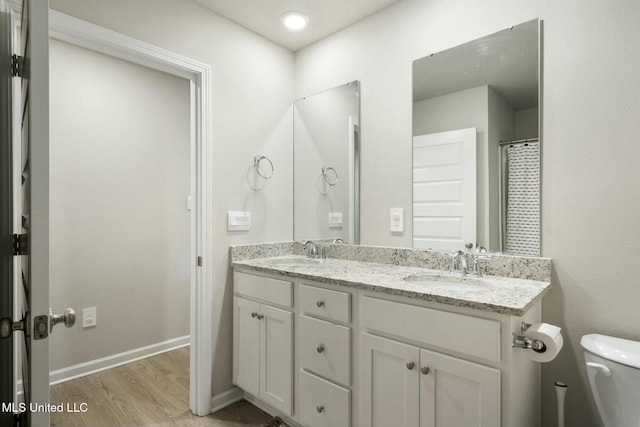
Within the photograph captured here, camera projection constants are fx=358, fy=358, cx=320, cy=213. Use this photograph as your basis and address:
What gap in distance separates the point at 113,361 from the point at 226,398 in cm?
111

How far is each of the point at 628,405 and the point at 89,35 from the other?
2.58 m

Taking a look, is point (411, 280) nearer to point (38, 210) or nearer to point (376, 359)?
point (376, 359)

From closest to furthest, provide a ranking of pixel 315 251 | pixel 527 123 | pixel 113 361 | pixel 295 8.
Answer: pixel 527 123 → pixel 295 8 → pixel 315 251 → pixel 113 361

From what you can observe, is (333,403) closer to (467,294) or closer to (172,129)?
(467,294)

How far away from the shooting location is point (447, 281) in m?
1.69

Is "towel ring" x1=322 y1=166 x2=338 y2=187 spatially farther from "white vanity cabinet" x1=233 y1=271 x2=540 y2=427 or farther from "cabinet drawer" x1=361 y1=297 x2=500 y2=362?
"cabinet drawer" x1=361 y1=297 x2=500 y2=362

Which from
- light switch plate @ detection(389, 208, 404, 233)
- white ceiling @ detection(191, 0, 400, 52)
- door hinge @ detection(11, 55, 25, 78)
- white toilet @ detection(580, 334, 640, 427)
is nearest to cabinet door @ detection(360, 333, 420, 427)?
white toilet @ detection(580, 334, 640, 427)

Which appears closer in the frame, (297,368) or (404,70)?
(297,368)

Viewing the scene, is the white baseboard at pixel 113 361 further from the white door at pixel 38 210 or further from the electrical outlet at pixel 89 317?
the white door at pixel 38 210

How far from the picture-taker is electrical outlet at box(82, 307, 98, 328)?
8.42 feet

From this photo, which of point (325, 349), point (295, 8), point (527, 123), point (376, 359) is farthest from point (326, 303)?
point (295, 8)

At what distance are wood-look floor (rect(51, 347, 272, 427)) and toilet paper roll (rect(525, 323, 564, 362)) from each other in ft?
4.80

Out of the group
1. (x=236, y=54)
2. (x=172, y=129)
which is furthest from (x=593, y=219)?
(x=172, y=129)

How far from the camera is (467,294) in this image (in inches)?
51.1
